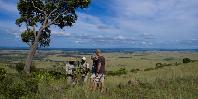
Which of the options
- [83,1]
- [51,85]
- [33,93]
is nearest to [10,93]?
[33,93]

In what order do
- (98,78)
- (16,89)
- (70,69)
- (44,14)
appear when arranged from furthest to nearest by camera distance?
(44,14) → (70,69) → (98,78) → (16,89)

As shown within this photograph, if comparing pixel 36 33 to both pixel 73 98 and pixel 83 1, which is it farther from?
pixel 73 98

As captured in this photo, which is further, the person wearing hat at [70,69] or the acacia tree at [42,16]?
the acacia tree at [42,16]

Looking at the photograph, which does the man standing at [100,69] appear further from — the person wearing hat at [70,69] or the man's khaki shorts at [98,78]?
the person wearing hat at [70,69]

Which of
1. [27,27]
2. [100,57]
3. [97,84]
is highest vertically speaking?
[27,27]

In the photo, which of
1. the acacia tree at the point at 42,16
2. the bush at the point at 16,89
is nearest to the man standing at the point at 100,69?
the bush at the point at 16,89

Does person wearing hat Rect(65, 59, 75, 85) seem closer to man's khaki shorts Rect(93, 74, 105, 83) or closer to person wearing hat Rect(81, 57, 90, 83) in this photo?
person wearing hat Rect(81, 57, 90, 83)

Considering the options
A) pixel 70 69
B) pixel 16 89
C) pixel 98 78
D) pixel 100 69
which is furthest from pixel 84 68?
pixel 16 89

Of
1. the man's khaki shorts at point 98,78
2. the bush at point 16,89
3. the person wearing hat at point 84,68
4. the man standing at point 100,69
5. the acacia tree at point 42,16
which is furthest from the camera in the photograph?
the acacia tree at point 42,16

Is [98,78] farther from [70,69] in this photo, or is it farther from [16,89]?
[16,89]

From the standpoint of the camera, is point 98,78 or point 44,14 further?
point 44,14

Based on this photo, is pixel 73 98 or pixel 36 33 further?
pixel 36 33

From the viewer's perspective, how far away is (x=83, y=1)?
3712cm

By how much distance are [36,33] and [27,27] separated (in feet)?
3.88
